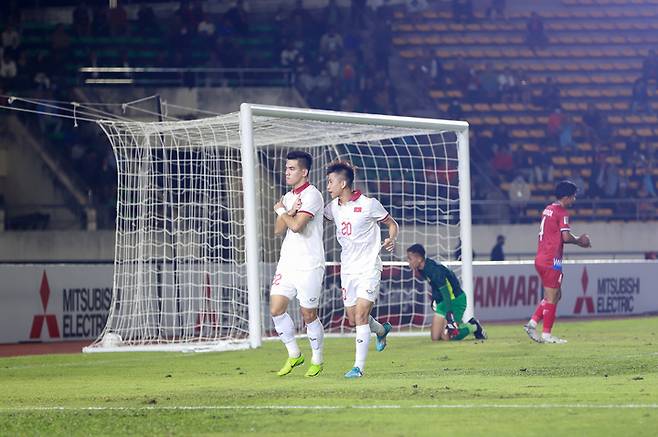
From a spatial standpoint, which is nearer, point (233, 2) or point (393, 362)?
point (393, 362)

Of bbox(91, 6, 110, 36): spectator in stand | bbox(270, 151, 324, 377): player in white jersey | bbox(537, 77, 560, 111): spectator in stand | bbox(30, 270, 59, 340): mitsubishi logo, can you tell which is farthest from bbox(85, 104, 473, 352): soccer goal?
bbox(537, 77, 560, 111): spectator in stand

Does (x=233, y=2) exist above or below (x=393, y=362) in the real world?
above

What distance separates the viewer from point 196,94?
28.6 meters

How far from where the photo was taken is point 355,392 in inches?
408

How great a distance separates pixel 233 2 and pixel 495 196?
28.0 ft

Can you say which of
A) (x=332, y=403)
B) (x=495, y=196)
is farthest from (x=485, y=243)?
(x=332, y=403)

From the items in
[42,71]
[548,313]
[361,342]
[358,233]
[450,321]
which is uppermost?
[42,71]

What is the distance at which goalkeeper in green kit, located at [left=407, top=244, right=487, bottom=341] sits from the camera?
1841cm

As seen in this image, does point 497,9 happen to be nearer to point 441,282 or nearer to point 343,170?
point 441,282

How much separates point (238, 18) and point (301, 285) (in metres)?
21.5

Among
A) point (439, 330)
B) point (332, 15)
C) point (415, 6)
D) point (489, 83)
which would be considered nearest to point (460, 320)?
point (439, 330)

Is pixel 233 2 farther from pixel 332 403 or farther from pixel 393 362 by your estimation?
pixel 332 403

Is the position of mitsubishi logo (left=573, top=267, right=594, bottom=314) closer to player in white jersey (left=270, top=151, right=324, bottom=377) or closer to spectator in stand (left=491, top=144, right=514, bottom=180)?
spectator in stand (left=491, top=144, right=514, bottom=180)

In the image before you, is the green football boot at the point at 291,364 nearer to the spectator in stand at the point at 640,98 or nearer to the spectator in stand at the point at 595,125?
the spectator in stand at the point at 595,125
